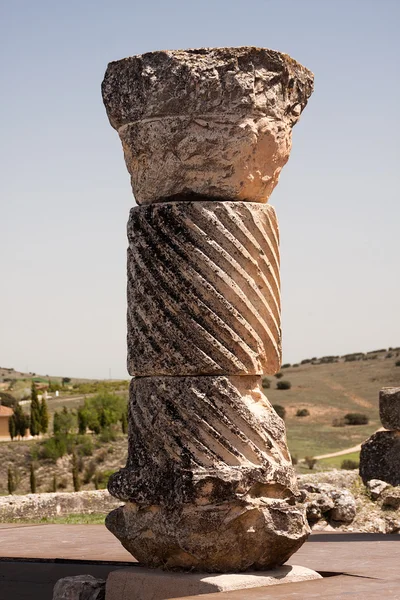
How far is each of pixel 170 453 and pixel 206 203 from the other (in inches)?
66.8

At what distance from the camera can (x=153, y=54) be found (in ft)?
24.5

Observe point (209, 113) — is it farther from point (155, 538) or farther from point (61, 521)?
point (61, 521)

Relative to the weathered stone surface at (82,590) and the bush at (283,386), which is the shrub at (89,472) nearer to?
the weathered stone surface at (82,590)

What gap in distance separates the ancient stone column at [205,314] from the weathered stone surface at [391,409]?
8046 millimetres

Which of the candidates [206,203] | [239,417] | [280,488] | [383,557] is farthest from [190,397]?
[383,557]

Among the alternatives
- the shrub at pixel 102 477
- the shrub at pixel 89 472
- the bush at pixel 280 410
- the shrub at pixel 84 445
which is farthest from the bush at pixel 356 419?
the shrub at pixel 102 477

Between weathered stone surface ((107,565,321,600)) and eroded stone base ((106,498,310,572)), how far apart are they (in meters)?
0.09

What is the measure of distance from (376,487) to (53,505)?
4.66 metres

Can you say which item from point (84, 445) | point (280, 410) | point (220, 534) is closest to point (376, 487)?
point (220, 534)

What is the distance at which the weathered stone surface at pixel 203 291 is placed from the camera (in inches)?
286

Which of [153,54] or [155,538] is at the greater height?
[153,54]

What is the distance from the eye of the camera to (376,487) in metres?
14.0

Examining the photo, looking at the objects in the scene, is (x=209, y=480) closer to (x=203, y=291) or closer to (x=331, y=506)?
(x=203, y=291)

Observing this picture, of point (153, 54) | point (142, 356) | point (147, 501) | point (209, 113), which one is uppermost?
point (153, 54)
